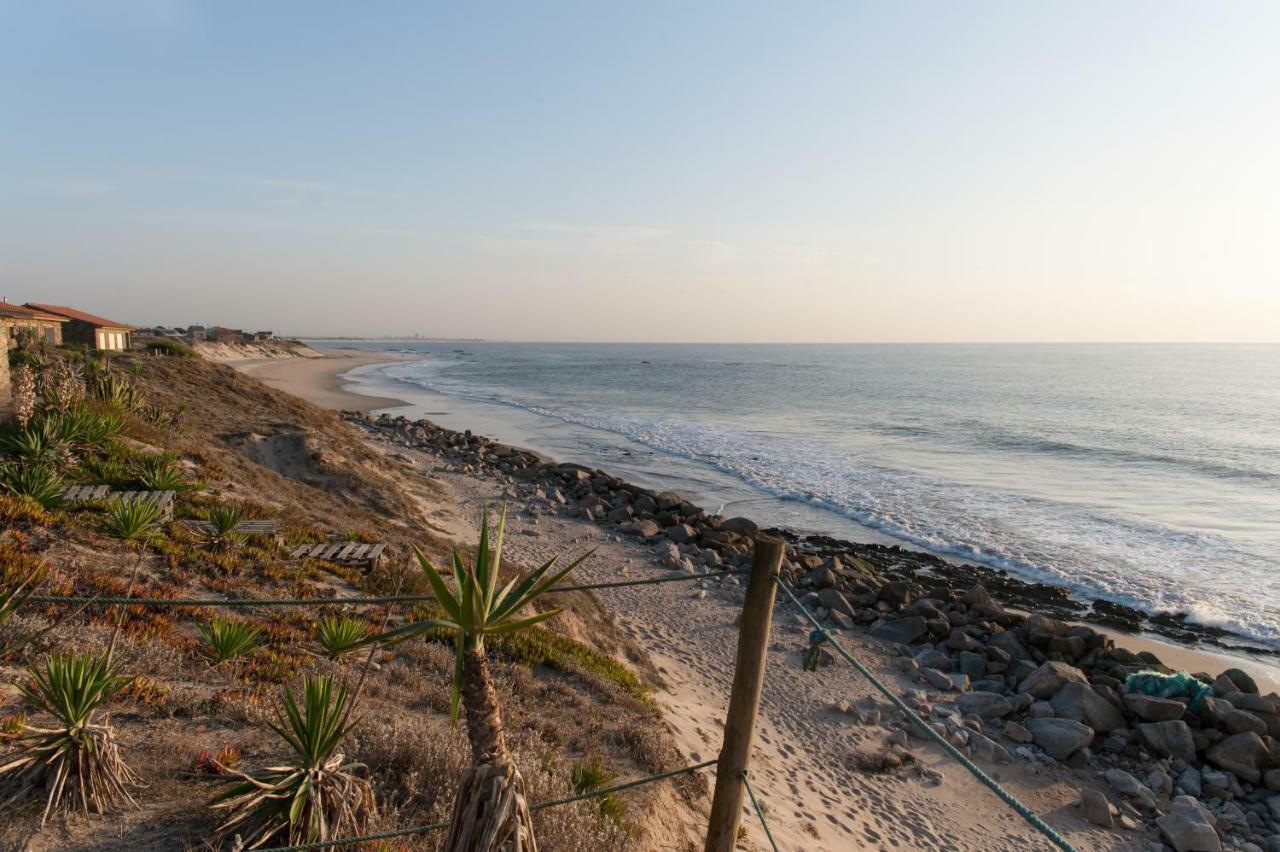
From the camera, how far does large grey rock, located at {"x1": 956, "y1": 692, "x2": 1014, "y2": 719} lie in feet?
32.7

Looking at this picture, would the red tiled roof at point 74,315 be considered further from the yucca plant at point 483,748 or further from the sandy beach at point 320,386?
the yucca plant at point 483,748

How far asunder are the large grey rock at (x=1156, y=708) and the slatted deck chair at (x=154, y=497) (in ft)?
43.5

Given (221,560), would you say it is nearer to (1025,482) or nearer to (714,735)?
(714,735)

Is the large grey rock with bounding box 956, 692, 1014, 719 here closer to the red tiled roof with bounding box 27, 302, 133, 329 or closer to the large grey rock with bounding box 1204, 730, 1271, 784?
the large grey rock with bounding box 1204, 730, 1271, 784

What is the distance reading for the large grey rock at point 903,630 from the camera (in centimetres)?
1275

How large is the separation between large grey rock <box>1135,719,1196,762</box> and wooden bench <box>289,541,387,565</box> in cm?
1068

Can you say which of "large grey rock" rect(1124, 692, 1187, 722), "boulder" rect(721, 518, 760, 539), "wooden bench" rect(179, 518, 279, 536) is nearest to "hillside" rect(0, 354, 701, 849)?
"wooden bench" rect(179, 518, 279, 536)

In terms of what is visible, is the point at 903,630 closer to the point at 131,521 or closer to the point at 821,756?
the point at 821,756

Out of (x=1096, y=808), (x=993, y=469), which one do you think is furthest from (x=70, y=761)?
(x=993, y=469)

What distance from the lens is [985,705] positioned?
1005 centimetres

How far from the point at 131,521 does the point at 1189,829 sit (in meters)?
11.8

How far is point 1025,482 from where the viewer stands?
1073 inches

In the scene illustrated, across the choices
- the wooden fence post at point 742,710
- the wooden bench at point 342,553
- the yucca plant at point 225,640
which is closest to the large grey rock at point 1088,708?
the wooden fence post at point 742,710

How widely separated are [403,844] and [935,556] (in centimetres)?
1692
